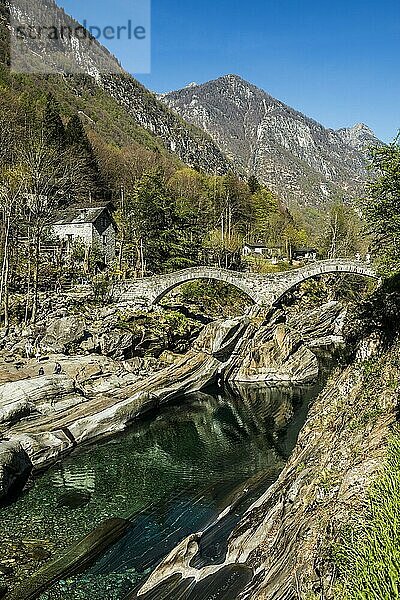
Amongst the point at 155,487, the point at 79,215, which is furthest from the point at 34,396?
the point at 79,215

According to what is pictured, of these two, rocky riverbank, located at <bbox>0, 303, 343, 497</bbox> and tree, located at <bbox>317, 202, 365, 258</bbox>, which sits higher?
tree, located at <bbox>317, 202, 365, 258</bbox>

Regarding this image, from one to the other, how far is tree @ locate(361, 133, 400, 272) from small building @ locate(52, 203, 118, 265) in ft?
116

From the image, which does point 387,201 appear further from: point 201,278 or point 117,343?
point 201,278

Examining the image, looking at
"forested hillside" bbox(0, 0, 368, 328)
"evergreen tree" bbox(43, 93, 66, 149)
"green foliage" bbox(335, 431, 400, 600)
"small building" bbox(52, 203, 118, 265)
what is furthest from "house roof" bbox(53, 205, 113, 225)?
"green foliage" bbox(335, 431, 400, 600)

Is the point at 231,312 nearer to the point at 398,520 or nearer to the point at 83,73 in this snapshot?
the point at 398,520

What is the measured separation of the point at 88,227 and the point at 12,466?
1471 inches

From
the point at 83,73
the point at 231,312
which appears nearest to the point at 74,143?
the point at 231,312

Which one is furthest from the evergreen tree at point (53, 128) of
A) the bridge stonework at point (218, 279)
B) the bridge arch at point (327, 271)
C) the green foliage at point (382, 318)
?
the green foliage at point (382, 318)

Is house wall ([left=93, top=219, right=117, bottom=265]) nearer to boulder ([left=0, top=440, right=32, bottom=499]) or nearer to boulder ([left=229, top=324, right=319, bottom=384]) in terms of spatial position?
boulder ([left=229, top=324, right=319, bottom=384])

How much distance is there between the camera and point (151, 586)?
11.4 metres

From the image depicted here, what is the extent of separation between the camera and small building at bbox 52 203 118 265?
51.6 metres

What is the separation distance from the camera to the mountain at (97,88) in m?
102

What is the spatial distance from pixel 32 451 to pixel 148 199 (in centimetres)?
3439

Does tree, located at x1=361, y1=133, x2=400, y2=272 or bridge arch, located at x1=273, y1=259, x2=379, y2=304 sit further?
bridge arch, located at x1=273, y1=259, x2=379, y2=304
